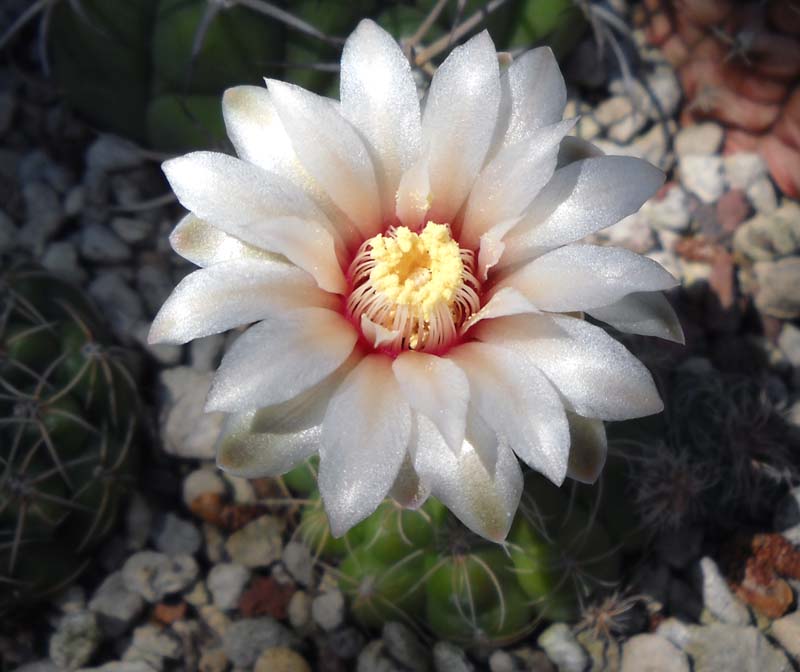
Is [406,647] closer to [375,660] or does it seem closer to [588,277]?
[375,660]

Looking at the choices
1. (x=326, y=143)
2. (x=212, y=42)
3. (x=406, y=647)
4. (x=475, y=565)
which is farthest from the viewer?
(x=212, y=42)

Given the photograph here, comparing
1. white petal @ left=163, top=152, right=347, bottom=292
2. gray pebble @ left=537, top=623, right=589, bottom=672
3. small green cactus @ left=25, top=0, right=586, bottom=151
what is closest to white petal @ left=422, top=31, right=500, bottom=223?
white petal @ left=163, top=152, right=347, bottom=292

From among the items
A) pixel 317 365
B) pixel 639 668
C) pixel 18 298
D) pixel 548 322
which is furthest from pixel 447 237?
pixel 639 668

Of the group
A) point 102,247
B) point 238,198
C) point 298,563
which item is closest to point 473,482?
point 238,198

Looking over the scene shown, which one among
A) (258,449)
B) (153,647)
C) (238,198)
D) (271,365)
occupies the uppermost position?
(238,198)

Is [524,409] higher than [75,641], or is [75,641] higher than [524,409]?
[524,409]

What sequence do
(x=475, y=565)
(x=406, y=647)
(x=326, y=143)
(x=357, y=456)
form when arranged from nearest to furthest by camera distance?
(x=357, y=456) < (x=326, y=143) < (x=475, y=565) < (x=406, y=647)

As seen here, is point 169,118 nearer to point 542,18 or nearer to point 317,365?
point 542,18
